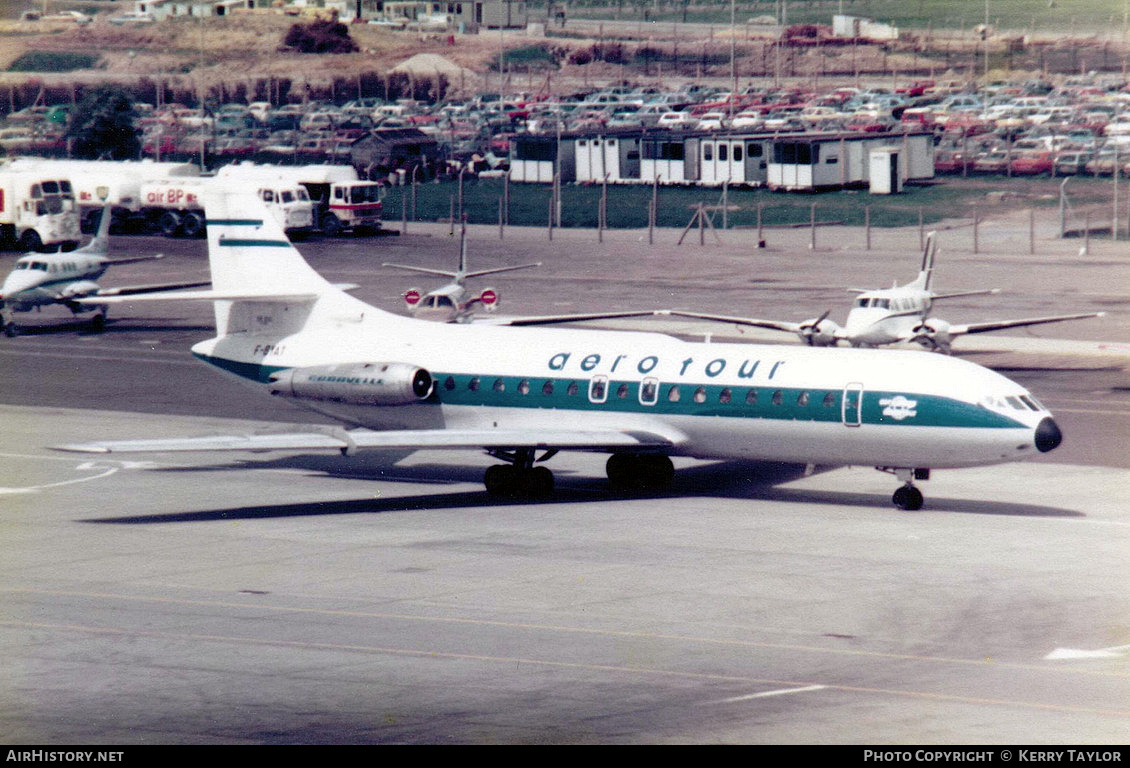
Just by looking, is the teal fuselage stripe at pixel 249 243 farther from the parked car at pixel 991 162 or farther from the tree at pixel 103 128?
the parked car at pixel 991 162

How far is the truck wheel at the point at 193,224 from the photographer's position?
358 ft

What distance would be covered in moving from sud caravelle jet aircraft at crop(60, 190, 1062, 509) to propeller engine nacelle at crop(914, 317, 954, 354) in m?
18.0

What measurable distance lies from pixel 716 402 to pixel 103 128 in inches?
4411

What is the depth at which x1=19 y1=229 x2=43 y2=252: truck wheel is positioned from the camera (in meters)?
102

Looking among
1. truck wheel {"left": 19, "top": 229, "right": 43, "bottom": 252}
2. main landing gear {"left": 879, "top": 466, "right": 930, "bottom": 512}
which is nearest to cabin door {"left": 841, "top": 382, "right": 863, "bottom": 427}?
main landing gear {"left": 879, "top": 466, "right": 930, "bottom": 512}

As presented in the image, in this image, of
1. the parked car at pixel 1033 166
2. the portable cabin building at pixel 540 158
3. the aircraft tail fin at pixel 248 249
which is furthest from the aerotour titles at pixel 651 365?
the parked car at pixel 1033 166

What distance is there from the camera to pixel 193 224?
359 feet

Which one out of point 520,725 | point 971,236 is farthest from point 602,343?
point 971,236

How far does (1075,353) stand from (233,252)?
32.6 meters

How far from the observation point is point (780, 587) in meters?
31.0

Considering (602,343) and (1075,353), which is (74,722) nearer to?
(602,343)

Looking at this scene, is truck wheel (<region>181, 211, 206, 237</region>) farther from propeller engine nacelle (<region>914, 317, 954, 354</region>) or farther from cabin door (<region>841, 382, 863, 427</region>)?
cabin door (<region>841, 382, 863, 427</region>)
